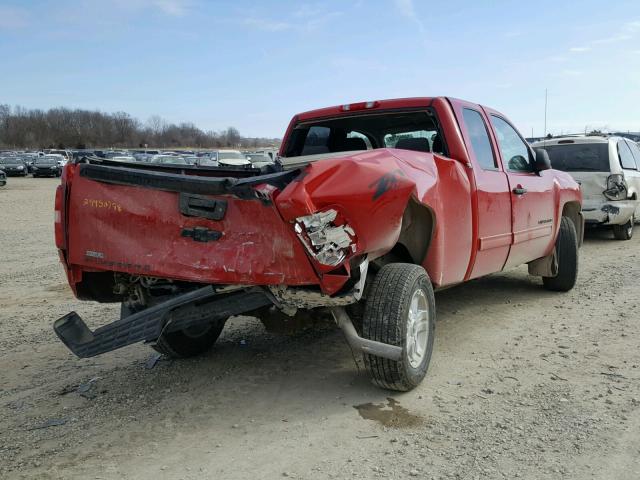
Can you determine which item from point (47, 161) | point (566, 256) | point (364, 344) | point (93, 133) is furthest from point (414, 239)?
point (93, 133)

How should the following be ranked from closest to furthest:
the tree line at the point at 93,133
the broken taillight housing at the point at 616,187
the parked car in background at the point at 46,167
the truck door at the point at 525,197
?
1. the truck door at the point at 525,197
2. the broken taillight housing at the point at 616,187
3. the parked car in background at the point at 46,167
4. the tree line at the point at 93,133

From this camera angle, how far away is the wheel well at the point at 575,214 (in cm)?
699

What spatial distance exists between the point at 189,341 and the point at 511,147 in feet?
11.5

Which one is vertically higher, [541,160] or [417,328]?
[541,160]

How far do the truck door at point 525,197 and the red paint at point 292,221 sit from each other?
77 centimetres

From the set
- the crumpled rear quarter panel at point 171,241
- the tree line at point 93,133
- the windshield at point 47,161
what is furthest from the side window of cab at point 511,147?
the tree line at point 93,133

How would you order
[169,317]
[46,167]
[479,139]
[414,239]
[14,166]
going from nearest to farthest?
1. [169,317]
2. [414,239]
3. [479,139]
4. [46,167]
5. [14,166]

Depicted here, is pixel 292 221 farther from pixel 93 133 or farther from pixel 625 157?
Answer: pixel 93 133

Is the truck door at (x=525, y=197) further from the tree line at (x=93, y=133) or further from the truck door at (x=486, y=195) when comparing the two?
the tree line at (x=93, y=133)

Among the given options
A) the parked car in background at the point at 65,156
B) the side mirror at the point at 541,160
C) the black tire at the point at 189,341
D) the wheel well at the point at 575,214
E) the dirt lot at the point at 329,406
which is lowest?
the dirt lot at the point at 329,406

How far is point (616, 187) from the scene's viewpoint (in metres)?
10.2

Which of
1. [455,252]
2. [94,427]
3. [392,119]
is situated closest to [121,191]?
[94,427]

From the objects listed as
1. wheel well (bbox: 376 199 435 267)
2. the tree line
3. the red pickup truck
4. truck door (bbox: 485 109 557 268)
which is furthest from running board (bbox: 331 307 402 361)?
the tree line

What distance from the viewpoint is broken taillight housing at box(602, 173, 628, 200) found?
1025 centimetres
